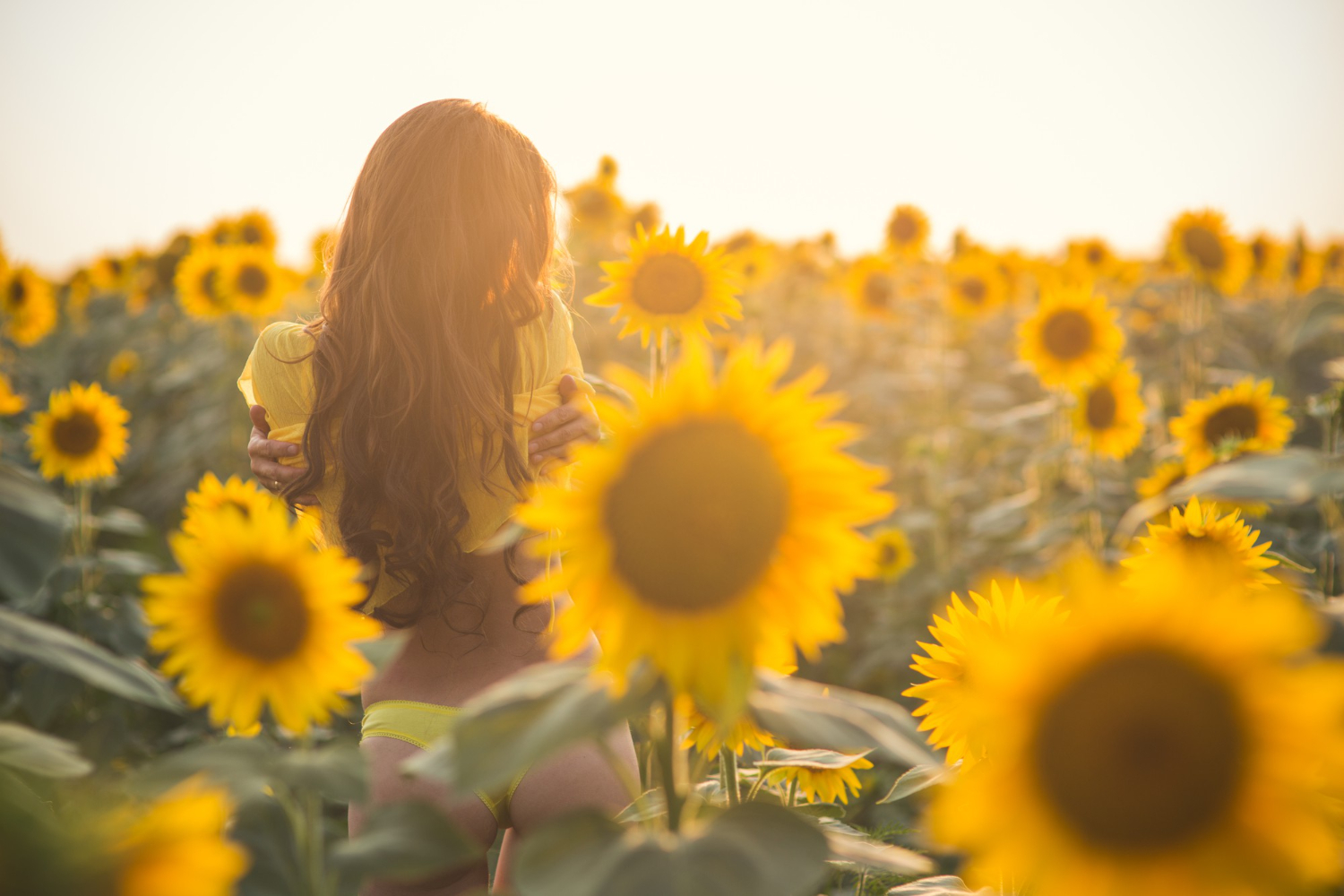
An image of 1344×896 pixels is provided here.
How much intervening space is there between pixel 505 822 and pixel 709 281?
180 centimetres

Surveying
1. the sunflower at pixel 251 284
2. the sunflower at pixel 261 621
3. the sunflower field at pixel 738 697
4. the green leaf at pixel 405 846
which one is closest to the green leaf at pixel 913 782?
the sunflower field at pixel 738 697

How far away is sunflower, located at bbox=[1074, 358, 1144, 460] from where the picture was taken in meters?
4.16

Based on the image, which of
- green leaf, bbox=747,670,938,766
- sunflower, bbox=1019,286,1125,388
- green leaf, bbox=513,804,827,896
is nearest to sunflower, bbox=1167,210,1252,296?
sunflower, bbox=1019,286,1125,388

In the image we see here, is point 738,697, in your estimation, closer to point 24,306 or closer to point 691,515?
point 691,515

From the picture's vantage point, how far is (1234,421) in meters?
3.58

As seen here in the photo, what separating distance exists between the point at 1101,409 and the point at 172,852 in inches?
166

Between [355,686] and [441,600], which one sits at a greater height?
[355,686]

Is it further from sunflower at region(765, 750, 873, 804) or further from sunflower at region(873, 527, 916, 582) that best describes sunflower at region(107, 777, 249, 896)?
sunflower at region(873, 527, 916, 582)

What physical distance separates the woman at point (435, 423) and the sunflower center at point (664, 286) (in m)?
0.74

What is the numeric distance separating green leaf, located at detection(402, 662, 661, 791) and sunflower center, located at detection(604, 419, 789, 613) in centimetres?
10

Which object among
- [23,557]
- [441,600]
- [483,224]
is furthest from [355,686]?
[483,224]

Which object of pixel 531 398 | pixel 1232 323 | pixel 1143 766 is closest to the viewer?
pixel 1143 766

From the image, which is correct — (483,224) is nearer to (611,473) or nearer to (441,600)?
(441,600)

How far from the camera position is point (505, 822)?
6.61ft
